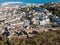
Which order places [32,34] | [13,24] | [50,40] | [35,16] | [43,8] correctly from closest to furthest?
[50,40]
[32,34]
[13,24]
[35,16]
[43,8]

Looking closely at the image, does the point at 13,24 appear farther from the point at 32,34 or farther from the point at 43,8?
the point at 43,8

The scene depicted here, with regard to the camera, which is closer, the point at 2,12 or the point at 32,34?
the point at 32,34

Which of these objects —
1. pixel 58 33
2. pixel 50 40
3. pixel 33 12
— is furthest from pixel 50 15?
pixel 50 40

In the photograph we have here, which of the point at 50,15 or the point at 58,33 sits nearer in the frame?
the point at 58,33

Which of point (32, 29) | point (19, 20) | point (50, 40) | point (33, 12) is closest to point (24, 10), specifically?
point (33, 12)

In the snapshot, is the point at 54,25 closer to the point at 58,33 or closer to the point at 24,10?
the point at 58,33

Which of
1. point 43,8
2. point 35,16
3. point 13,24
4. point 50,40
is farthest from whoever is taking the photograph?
point 43,8
